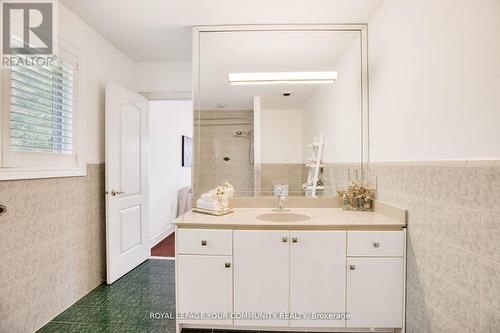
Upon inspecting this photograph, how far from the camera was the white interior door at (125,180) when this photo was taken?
2.40 meters

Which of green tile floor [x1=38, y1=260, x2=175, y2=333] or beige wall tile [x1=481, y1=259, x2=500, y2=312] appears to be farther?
green tile floor [x1=38, y1=260, x2=175, y2=333]

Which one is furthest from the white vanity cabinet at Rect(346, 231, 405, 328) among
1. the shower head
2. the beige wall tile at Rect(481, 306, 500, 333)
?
the shower head

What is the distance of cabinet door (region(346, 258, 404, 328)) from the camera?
1.58m

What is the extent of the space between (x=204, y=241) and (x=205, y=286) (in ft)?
0.98

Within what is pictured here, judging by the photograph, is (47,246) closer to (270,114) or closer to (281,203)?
(281,203)

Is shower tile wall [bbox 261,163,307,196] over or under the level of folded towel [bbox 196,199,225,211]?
over

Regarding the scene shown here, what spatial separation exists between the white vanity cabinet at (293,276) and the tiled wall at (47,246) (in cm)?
104

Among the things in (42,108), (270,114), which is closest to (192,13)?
(270,114)

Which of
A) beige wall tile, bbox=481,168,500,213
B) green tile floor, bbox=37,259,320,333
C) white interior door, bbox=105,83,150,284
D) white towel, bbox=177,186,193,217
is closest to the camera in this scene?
beige wall tile, bbox=481,168,500,213

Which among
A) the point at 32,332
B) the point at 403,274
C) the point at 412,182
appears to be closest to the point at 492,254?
the point at 412,182

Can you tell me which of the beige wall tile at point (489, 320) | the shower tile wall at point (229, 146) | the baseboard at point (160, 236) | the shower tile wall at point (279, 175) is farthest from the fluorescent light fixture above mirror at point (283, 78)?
the baseboard at point (160, 236)

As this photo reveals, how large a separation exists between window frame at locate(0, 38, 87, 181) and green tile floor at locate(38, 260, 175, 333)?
3.56 feet

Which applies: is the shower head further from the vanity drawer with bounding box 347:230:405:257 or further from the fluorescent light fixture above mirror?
the vanity drawer with bounding box 347:230:405:257

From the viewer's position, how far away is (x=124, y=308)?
2023 millimetres
